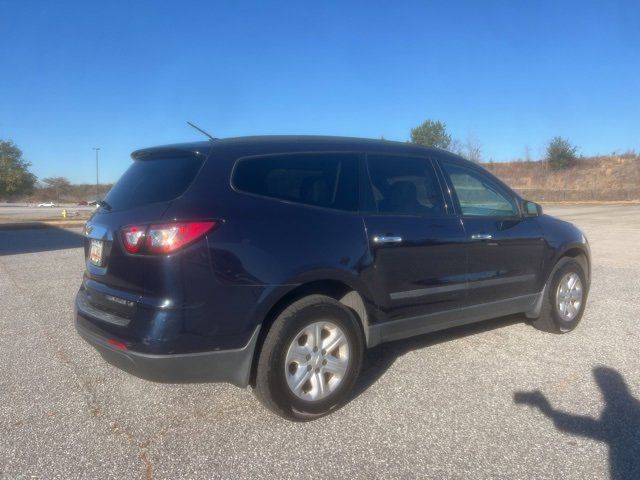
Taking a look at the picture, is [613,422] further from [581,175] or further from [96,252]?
[581,175]

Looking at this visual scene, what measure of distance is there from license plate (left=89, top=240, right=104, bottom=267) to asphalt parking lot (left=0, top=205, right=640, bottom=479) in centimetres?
98

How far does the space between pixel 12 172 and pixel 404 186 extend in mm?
45213

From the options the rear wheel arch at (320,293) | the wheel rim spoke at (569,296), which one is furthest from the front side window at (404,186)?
the wheel rim spoke at (569,296)

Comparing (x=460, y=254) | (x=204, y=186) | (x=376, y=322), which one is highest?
(x=204, y=186)

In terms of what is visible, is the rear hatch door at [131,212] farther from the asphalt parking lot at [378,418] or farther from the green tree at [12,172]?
the green tree at [12,172]

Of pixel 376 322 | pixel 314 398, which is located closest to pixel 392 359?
pixel 376 322

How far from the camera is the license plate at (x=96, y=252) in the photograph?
3248 millimetres

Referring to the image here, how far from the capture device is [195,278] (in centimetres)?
285

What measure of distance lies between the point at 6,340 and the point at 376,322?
3.56 meters

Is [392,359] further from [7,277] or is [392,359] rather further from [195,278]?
[7,277]

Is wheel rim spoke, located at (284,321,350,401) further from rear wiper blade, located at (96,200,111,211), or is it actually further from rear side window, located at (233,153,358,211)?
rear wiper blade, located at (96,200,111,211)

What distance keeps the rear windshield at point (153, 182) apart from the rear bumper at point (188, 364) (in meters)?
0.86

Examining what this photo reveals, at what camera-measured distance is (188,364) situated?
9.58 ft

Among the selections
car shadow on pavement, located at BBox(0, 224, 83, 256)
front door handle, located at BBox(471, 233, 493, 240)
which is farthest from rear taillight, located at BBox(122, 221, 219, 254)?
car shadow on pavement, located at BBox(0, 224, 83, 256)
